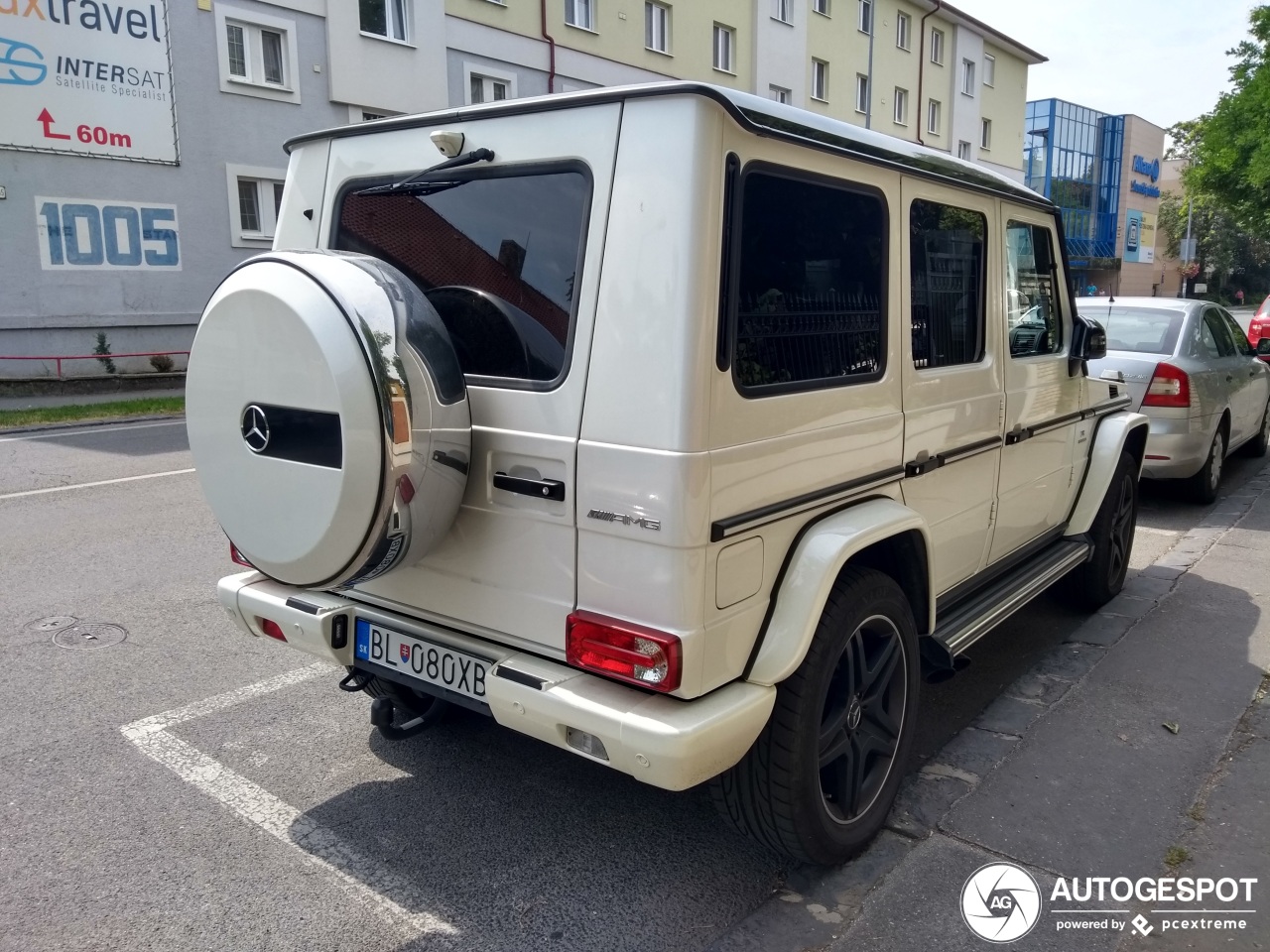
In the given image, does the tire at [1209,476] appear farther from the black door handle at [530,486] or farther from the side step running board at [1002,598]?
the black door handle at [530,486]

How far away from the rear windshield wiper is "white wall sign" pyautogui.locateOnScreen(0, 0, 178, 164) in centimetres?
1572

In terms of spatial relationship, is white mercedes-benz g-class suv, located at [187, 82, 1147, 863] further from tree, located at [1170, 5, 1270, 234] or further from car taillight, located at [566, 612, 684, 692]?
tree, located at [1170, 5, 1270, 234]

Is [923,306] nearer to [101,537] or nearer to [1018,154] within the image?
[101,537]

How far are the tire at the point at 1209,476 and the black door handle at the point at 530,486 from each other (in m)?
6.72

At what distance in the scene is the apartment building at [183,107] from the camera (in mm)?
15703

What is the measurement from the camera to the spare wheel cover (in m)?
2.44

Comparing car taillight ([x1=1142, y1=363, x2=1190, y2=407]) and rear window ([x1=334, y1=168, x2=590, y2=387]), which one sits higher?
rear window ([x1=334, y1=168, x2=590, y2=387])

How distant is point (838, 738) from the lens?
294 cm

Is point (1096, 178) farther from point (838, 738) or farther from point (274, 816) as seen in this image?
point (274, 816)

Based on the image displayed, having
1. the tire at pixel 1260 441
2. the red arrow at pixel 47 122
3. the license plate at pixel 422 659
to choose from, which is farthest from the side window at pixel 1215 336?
the red arrow at pixel 47 122

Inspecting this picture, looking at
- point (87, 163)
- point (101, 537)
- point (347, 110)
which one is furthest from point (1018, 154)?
point (101, 537)

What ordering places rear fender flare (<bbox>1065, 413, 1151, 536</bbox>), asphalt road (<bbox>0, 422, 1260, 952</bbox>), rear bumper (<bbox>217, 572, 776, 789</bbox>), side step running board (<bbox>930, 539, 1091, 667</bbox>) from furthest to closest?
1. rear fender flare (<bbox>1065, 413, 1151, 536</bbox>)
2. side step running board (<bbox>930, 539, 1091, 667</bbox>)
3. asphalt road (<bbox>0, 422, 1260, 952</bbox>)
4. rear bumper (<bbox>217, 572, 776, 789</bbox>)

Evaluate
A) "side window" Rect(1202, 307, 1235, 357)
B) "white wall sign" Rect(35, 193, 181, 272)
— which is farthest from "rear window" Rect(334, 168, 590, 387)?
"white wall sign" Rect(35, 193, 181, 272)

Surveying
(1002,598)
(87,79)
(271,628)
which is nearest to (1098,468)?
(1002,598)
